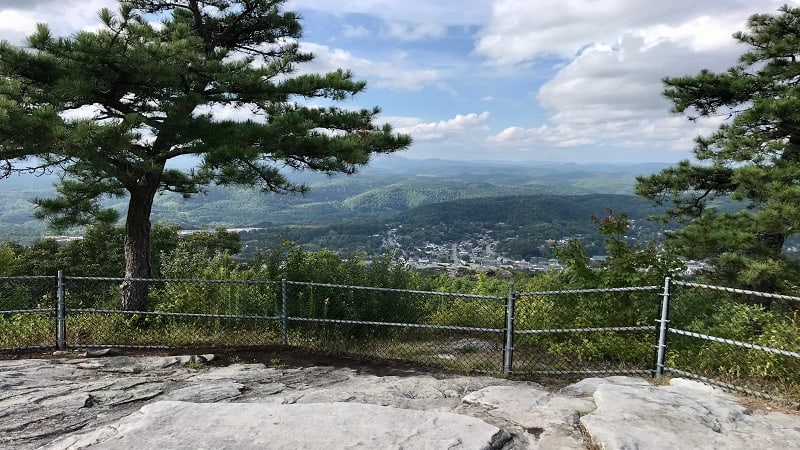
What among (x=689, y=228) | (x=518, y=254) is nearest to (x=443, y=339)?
(x=689, y=228)

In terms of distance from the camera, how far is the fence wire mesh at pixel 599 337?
713 cm

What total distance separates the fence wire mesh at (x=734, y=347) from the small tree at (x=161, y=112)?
5.76 metres

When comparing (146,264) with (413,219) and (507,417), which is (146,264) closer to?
(507,417)

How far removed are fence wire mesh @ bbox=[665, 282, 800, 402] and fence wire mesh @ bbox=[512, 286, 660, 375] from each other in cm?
45

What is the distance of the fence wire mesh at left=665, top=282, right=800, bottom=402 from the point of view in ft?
17.7

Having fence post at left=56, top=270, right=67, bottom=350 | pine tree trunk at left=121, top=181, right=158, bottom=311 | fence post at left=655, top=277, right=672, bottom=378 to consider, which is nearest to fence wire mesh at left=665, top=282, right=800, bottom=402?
fence post at left=655, top=277, right=672, bottom=378

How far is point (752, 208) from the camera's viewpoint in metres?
14.4

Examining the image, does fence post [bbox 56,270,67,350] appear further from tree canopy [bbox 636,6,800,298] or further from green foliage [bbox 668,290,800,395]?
tree canopy [bbox 636,6,800,298]

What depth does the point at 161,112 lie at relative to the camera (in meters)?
8.53

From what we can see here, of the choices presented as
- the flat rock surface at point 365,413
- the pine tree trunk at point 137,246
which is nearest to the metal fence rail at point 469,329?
the pine tree trunk at point 137,246

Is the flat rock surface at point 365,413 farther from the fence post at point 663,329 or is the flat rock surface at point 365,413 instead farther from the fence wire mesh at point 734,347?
the fence wire mesh at point 734,347

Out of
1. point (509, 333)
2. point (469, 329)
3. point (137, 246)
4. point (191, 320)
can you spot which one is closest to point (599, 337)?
point (509, 333)

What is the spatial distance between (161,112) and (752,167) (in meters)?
13.5

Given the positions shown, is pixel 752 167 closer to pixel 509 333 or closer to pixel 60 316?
pixel 509 333
